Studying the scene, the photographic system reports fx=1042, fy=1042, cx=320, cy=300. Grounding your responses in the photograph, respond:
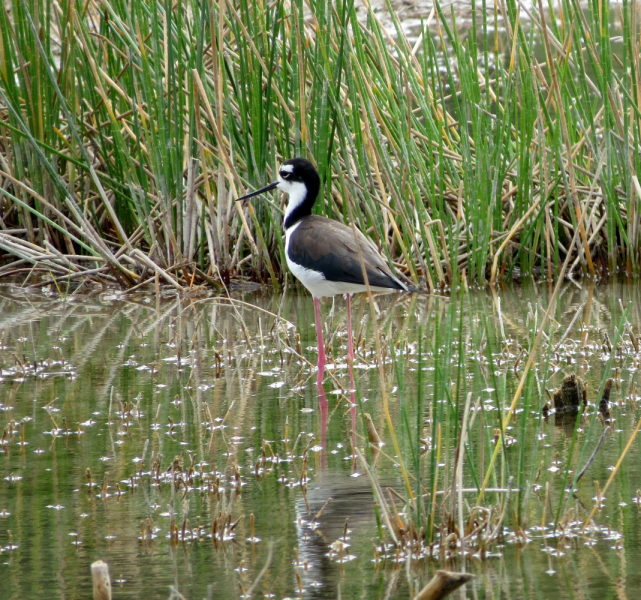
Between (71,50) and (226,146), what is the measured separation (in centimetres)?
120

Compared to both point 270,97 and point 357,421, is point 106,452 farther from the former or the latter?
point 270,97

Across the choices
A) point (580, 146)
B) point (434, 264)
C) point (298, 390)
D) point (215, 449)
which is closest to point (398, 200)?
point (434, 264)

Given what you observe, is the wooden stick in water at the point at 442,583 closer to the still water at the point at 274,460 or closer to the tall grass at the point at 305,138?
the still water at the point at 274,460

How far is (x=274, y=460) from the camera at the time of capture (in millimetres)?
3506

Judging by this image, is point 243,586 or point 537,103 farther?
point 537,103

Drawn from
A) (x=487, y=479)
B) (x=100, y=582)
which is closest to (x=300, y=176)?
(x=487, y=479)

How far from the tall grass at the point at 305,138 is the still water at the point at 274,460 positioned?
37.5 inches

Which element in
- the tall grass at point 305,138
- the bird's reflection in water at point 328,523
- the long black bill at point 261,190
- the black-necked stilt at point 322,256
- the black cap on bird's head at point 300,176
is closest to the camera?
the bird's reflection in water at point 328,523

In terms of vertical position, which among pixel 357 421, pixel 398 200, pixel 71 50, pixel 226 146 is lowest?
pixel 357 421

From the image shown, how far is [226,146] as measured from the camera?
6.74 metres

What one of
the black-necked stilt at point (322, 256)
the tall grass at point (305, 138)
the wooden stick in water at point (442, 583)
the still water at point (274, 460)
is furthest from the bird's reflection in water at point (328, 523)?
the tall grass at point (305, 138)

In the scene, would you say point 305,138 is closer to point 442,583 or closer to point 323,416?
point 323,416

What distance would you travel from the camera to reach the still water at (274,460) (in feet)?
8.32

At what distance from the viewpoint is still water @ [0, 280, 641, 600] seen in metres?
2.54
